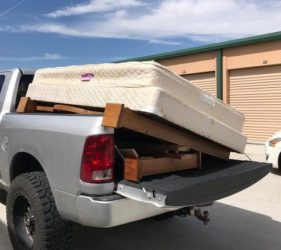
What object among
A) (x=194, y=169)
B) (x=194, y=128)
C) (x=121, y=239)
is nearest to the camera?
(x=194, y=128)

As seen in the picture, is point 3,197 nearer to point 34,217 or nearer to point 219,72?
point 34,217

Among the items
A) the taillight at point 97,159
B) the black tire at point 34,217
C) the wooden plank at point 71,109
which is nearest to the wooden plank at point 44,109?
the wooden plank at point 71,109

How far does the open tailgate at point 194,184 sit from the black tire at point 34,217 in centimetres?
72

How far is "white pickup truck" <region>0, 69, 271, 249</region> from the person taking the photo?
3.67 meters

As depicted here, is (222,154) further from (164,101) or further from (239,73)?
(239,73)

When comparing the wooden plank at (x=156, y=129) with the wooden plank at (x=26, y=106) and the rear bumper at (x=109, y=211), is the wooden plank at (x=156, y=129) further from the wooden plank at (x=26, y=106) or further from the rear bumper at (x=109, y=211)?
the wooden plank at (x=26, y=106)

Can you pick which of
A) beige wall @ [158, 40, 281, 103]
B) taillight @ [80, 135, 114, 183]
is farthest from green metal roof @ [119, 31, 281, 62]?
taillight @ [80, 135, 114, 183]

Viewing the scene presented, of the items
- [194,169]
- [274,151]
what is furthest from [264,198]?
[194,169]

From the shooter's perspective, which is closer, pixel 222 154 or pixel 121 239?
pixel 222 154

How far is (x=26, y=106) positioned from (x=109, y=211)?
6.53ft

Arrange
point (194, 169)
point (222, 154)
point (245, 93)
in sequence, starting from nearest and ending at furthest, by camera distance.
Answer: point (194, 169) → point (222, 154) → point (245, 93)

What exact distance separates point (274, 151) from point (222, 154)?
5095 millimetres

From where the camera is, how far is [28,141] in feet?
14.6

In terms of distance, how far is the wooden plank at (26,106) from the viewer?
5.08m
